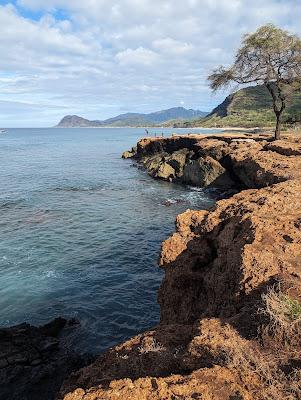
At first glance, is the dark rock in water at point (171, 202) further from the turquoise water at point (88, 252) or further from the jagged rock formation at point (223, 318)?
the jagged rock formation at point (223, 318)

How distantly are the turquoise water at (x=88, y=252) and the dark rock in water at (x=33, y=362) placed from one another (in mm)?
1295

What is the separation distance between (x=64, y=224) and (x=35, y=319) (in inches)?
604

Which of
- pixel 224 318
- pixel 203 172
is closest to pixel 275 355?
pixel 224 318

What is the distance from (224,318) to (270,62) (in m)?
44.5

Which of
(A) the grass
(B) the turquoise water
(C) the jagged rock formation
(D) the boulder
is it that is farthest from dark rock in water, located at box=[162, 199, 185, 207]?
(A) the grass

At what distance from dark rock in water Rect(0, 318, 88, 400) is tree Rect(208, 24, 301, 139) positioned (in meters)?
39.6

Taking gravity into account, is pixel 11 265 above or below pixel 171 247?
below

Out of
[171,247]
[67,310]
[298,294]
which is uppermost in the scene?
[298,294]

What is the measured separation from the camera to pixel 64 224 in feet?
110

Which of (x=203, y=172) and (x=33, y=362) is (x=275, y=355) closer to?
(x=33, y=362)

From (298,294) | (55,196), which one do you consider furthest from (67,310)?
(55,196)

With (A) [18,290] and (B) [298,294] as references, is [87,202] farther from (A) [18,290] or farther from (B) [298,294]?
(B) [298,294]

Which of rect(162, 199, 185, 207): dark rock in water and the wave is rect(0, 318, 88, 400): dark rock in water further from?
the wave

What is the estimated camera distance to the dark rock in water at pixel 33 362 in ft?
43.1
